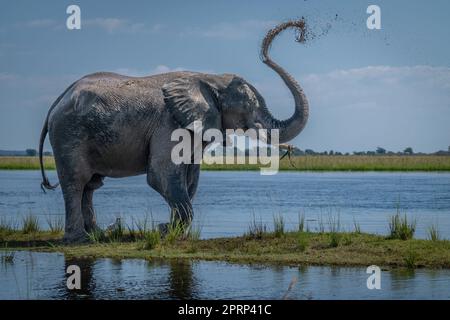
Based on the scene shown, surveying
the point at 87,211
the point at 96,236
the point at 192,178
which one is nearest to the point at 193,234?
the point at 192,178

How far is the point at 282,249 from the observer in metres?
12.9

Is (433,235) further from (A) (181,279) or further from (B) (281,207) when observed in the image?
(B) (281,207)

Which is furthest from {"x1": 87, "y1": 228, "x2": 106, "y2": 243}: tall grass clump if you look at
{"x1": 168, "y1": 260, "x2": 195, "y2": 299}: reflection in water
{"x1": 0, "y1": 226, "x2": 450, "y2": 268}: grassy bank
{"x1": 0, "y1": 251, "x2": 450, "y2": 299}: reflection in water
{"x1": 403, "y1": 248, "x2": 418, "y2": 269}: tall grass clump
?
{"x1": 403, "y1": 248, "x2": 418, "y2": 269}: tall grass clump

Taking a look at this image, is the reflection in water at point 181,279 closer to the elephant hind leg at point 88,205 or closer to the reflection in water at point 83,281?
the reflection in water at point 83,281

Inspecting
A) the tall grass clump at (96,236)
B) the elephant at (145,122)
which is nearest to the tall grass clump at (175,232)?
the elephant at (145,122)

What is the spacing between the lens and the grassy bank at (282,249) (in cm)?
1195

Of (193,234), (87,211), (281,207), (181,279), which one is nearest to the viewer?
(181,279)

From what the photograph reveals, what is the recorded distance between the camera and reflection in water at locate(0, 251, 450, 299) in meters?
9.72

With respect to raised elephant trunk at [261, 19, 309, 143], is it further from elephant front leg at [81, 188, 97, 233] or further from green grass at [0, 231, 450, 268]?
elephant front leg at [81, 188, 97, 233]

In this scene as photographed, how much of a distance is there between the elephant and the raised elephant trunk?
0.02 metres

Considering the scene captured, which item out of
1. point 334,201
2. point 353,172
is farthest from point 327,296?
point 353,172

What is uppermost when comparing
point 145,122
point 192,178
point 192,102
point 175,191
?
point 192,102

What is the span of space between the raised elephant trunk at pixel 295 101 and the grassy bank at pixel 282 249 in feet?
5.77

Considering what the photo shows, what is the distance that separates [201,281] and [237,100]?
4853mm
